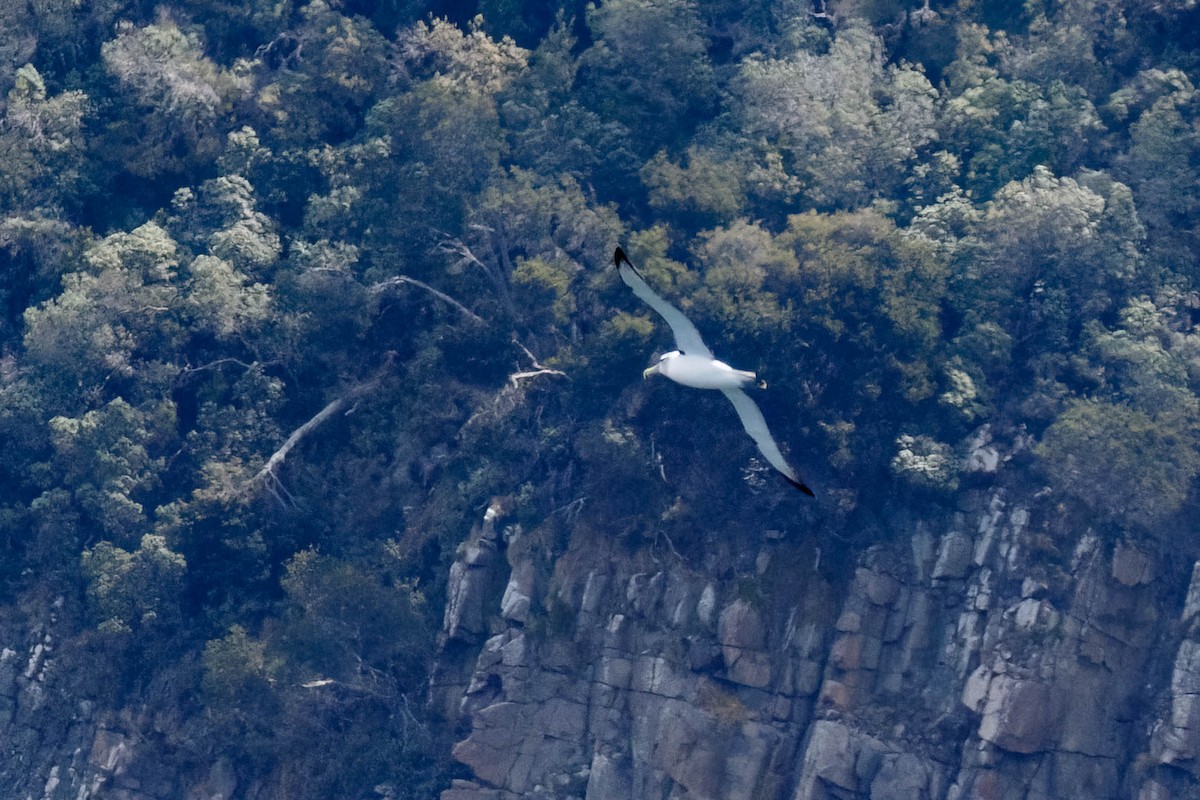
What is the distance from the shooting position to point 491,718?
42.2 meters

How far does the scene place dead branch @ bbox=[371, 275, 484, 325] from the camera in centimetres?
4531

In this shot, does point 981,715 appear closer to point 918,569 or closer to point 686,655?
point 918,569

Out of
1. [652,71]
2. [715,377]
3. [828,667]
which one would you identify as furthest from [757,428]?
[652,71]

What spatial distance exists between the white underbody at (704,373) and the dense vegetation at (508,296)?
5.55 meters

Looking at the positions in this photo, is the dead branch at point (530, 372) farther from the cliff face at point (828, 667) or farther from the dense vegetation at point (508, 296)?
the cliff face at point (828, 667)

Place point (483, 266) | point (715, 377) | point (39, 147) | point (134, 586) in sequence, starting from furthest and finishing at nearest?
point (39, 147)
point (483, 266)
point (134, 586)
point (715, 377)

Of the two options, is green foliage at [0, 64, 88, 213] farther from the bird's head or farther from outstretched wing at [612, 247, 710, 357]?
outstretched wing at [612, 247, 710, 357]

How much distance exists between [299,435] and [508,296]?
538 cm

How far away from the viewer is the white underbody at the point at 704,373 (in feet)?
118

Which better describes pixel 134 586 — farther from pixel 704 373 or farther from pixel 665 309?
pixel 665 309

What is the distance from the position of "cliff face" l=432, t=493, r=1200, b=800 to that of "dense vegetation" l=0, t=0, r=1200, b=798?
3.20ft

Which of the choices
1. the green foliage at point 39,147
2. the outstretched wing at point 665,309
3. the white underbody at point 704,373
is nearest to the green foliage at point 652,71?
the white underbody at point 704,373

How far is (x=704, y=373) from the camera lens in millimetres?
36375

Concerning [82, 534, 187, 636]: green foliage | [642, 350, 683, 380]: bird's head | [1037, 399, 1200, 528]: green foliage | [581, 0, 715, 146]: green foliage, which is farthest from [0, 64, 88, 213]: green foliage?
[1037, 399, 1200, 528]: green foliage
